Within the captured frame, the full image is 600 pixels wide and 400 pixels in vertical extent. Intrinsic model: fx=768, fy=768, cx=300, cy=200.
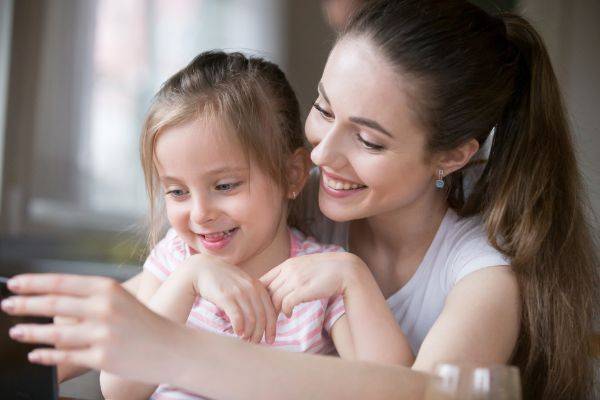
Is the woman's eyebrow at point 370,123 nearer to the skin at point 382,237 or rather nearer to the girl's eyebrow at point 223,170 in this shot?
the skin at point 382,237

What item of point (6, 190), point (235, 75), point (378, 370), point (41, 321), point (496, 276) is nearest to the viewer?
point (41, 321)

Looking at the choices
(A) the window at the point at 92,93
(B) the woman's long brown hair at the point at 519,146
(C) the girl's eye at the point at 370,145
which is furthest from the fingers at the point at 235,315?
(A) the window at the point at 92,93

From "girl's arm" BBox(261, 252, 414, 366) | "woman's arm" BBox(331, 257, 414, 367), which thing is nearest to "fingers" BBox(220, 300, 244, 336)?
"girl's arm" BBox(261, 252, 414, 366)

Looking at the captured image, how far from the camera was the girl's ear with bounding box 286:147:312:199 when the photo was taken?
66.6 inches

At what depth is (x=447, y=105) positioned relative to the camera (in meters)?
1.59

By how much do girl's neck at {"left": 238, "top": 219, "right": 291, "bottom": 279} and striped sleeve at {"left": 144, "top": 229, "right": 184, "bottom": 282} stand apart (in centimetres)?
15

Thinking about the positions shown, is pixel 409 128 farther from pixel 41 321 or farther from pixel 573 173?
pixel 41 321

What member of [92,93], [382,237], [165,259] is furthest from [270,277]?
[92,93]

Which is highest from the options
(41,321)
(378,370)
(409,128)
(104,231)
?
(409,128)

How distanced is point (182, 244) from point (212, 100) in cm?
35

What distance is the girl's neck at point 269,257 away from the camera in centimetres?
166

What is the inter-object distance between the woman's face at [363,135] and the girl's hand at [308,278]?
0.18 m

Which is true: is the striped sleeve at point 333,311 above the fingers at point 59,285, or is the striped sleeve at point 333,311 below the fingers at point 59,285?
below

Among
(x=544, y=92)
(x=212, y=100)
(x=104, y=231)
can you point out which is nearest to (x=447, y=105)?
(x=544, y=92)
